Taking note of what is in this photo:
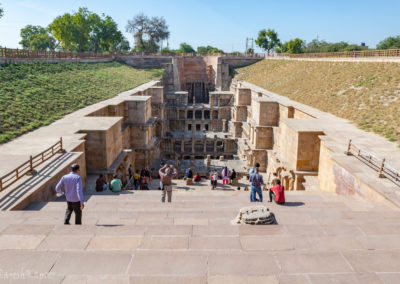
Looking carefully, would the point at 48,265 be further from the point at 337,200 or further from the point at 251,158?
the point at 251,158

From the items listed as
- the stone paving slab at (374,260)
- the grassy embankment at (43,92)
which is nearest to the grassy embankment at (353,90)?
the stone paving slab at (374,260)

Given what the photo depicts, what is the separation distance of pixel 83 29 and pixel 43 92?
169 feet

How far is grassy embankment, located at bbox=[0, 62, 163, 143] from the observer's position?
18469 mm

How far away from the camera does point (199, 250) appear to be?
572 cm

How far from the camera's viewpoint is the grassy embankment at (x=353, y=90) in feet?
67.1

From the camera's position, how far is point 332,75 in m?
34.1

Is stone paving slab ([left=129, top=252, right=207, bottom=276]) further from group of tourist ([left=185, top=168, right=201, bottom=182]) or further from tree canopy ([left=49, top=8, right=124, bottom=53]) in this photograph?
tree canopy ([left=49, top=8, right=124, bottom=53])

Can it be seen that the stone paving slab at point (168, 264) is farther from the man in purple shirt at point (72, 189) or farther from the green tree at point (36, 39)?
the green tree at point (36, 39)

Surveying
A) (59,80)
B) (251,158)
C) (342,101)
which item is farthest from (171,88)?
(342,101)

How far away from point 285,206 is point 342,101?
61.9 ft

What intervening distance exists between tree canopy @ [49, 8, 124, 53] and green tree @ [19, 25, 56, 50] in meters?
25.8

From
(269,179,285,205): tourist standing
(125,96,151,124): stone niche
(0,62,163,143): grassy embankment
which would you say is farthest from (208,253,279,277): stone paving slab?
(125,96,151,124): stone niche

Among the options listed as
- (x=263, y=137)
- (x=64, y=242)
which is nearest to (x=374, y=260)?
(x=64, y=242)

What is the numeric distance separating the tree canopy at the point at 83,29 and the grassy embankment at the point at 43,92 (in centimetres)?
3503
